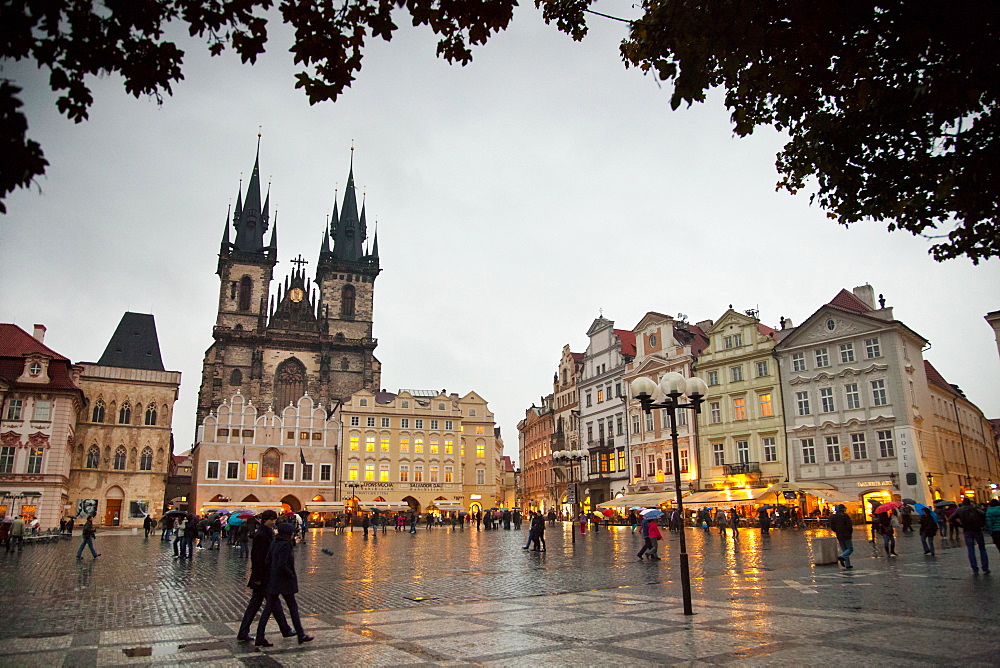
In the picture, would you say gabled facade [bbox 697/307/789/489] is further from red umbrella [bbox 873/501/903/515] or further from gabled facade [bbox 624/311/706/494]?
red umbrella [bbox 873/501/903/515]

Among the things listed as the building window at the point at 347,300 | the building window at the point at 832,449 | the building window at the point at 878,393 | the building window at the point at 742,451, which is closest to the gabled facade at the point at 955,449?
the building window at the point at 878,393

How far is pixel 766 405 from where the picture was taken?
144 ft

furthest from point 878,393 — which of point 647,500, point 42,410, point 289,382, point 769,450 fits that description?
point 289,382

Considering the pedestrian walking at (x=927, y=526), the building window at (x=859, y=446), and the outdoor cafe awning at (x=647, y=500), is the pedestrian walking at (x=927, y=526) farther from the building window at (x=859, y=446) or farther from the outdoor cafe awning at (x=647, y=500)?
the building window at (x=859, y=446)

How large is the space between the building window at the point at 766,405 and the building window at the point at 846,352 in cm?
495

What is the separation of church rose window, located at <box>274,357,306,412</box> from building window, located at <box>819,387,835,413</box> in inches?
2327

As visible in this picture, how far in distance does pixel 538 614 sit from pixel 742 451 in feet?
125

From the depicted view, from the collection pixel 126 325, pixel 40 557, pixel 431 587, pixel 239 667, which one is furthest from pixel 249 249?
pixel 239 667

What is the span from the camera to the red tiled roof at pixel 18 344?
47406 mm

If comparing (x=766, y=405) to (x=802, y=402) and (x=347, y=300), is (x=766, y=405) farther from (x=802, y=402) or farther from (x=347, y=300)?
(x=347, y=300)

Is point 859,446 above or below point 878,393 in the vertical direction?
below

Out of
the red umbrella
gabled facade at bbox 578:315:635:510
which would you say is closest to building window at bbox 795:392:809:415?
gabled facade at bbox 578:315:635:510

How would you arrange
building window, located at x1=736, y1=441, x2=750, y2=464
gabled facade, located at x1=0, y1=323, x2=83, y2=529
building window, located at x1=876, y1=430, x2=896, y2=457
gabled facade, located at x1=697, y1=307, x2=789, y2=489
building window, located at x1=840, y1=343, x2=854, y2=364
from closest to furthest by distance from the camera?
1. building window, located at x1=876, y1=430, x2=896, y2=457
2. building window, located at x1=840, y1=343, x2=854, y2=364
3. gabled facade, located at x1=697, y1=307, x2=789, y2=489
4. gabled facade, located at x1=0, y1=323, x2=83, y2=529
5. building window, located at x1=736, y1=441, x2=750, y2=464

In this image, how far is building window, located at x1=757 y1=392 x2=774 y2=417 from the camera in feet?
143
